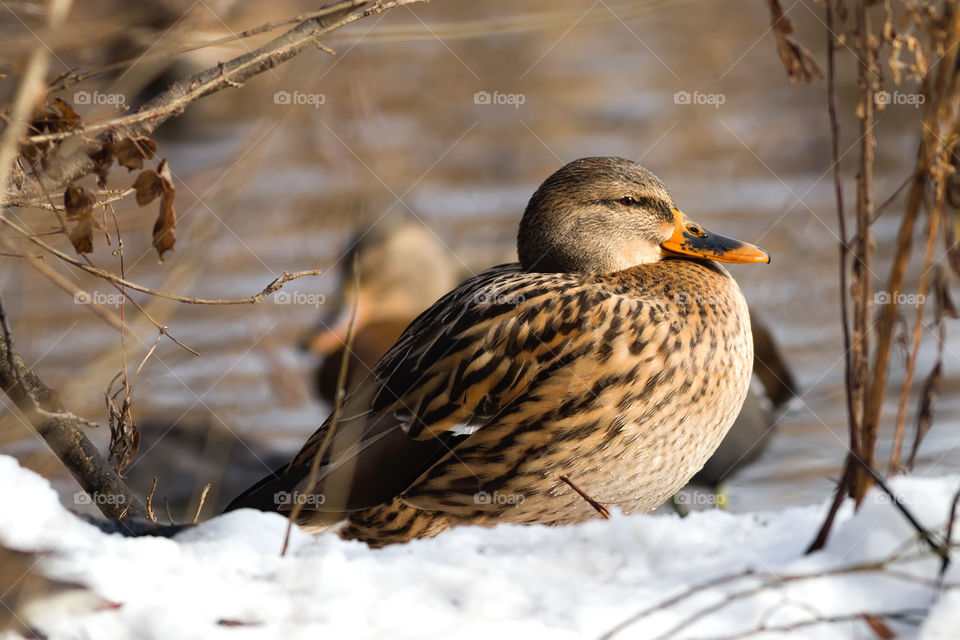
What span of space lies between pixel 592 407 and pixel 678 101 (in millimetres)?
7709

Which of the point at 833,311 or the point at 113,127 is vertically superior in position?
the point at 113,127

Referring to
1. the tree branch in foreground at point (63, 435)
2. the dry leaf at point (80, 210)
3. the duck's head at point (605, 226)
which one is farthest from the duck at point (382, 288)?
the dry leaf at point (80, 210)

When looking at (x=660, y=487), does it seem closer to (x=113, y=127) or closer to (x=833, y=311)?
(x=113, y=127)

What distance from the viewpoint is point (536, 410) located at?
3.54 metres

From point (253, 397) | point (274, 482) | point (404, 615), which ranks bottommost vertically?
point (253, 397)

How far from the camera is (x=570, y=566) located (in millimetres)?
2383

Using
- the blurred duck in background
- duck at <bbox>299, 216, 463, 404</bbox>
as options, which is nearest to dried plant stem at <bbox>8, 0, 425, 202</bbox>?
the blurred duck in background

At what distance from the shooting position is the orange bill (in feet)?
13.5

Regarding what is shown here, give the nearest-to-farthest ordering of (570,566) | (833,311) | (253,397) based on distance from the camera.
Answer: (570,566) → (253,397) → (833,311)

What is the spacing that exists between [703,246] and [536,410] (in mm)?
1012

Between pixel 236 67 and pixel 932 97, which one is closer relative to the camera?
pixel 932 97

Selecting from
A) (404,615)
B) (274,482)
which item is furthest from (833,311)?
(404,615)

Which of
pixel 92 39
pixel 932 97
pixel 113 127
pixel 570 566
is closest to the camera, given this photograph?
pixel 570 566

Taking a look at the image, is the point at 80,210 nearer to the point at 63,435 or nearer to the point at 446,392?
the point at 63,435
